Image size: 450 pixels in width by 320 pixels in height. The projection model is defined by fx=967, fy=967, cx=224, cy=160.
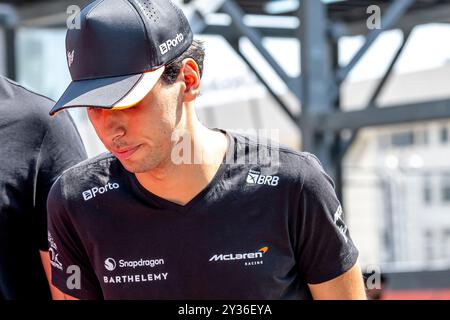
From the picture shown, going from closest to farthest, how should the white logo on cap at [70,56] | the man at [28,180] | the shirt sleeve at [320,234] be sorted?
the white logo on cap at [70,56], the shirt sleeve at [320,234], the man at [28,180]

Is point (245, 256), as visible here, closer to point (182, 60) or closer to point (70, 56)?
point (182, 60)

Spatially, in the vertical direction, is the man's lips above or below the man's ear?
below

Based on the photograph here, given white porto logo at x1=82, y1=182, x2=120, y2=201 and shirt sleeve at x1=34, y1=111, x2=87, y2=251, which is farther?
shirt sleeve at x1=34, y1=111, x2=87, y2=251

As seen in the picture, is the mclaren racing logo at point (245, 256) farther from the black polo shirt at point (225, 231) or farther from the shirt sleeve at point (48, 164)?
the shirt sleeve at point (48, 164)

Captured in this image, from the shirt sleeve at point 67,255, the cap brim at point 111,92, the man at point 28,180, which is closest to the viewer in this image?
the cap brim at point 111,92

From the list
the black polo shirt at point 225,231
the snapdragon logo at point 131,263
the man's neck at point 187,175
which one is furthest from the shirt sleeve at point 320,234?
the snapdragon logo at point 131,263

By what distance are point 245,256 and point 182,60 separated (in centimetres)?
46

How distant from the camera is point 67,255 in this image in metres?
2.33

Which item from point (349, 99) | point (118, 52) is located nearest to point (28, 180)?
point (118, 52)

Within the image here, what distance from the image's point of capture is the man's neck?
7.19ft

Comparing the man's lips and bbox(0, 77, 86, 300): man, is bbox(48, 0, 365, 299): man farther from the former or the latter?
bbox(0, 77, 86, 300): man

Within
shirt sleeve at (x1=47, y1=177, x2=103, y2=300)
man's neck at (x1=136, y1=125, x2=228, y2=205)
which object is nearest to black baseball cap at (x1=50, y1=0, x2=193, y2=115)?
man's neck at (x1=136, y1=125, x2=228, y2=205)

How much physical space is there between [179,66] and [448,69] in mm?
10422

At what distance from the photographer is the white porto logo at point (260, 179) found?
2227mm
